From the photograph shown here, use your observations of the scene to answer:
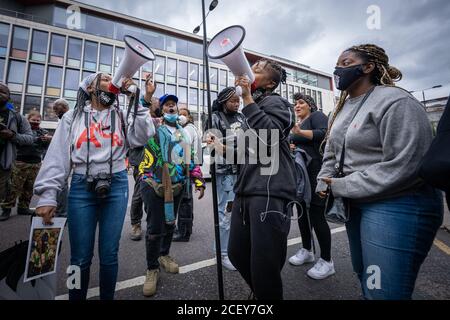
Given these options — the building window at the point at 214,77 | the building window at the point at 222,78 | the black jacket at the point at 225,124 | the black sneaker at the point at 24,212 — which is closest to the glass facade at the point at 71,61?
the building window at the point at 214,77

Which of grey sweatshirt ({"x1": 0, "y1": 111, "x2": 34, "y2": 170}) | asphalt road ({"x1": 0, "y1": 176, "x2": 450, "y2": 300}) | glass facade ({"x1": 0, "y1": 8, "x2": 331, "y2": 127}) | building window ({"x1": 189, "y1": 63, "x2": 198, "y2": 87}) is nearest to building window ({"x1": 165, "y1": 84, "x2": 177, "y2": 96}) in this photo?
glass facade ({"x1": 0, "y1": 8, "x2": 331, "y2": 127})

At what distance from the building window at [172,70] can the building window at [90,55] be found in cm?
815

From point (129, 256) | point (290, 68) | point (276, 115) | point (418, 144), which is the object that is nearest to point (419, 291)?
point (418, 144)

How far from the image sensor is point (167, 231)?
2740mm

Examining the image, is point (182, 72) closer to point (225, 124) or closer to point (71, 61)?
point (71, 61)

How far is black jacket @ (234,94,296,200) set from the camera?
4.86ft

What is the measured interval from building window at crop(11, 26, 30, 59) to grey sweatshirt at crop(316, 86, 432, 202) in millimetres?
31587

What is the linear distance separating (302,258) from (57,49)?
3141 cm

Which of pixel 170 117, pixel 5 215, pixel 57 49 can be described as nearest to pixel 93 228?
pixel 170 117

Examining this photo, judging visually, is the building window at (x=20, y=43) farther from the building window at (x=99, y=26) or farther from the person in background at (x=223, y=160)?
the person in background at (x=223, y=160)

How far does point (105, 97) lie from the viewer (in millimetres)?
1924

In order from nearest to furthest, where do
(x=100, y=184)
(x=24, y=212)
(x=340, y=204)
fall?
(x=340, y=204)
(x=100, y=184)
(x=24, y=212)

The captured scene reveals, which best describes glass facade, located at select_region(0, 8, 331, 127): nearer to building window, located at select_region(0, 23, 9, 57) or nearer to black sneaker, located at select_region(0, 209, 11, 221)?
building window, located at select_region(0, 23, 9, 57)
